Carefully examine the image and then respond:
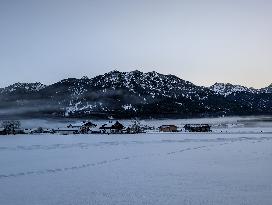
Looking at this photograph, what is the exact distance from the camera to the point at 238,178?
16.9 m

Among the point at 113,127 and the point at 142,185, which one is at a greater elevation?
the point at 113,127

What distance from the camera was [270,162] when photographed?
2294 centimetres

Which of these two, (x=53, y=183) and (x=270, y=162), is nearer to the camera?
(x=53, y=183)

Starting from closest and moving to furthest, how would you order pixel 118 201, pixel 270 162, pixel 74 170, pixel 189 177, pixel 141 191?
pixel 118 201, pixel 141 191, pixel 189 177, pixel 74 170, pixel 270 162

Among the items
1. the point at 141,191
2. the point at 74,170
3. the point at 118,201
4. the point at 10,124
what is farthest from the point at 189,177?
the point at 10,124

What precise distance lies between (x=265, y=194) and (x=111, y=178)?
7.27 meters

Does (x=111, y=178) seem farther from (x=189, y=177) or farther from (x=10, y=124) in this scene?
(x=10, y=124)

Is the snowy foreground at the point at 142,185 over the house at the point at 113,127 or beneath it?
beneath

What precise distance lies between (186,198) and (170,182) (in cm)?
333

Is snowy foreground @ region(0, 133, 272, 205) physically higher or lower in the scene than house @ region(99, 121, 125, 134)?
lower

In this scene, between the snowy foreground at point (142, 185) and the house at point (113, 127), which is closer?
the snowy foreground at point (142, 185)

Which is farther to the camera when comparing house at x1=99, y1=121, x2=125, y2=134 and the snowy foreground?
house at x1=99, y1=121, x2=125, y2=134

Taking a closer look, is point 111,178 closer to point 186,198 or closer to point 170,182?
point 170,182

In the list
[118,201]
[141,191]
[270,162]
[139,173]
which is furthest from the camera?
[270,162]
